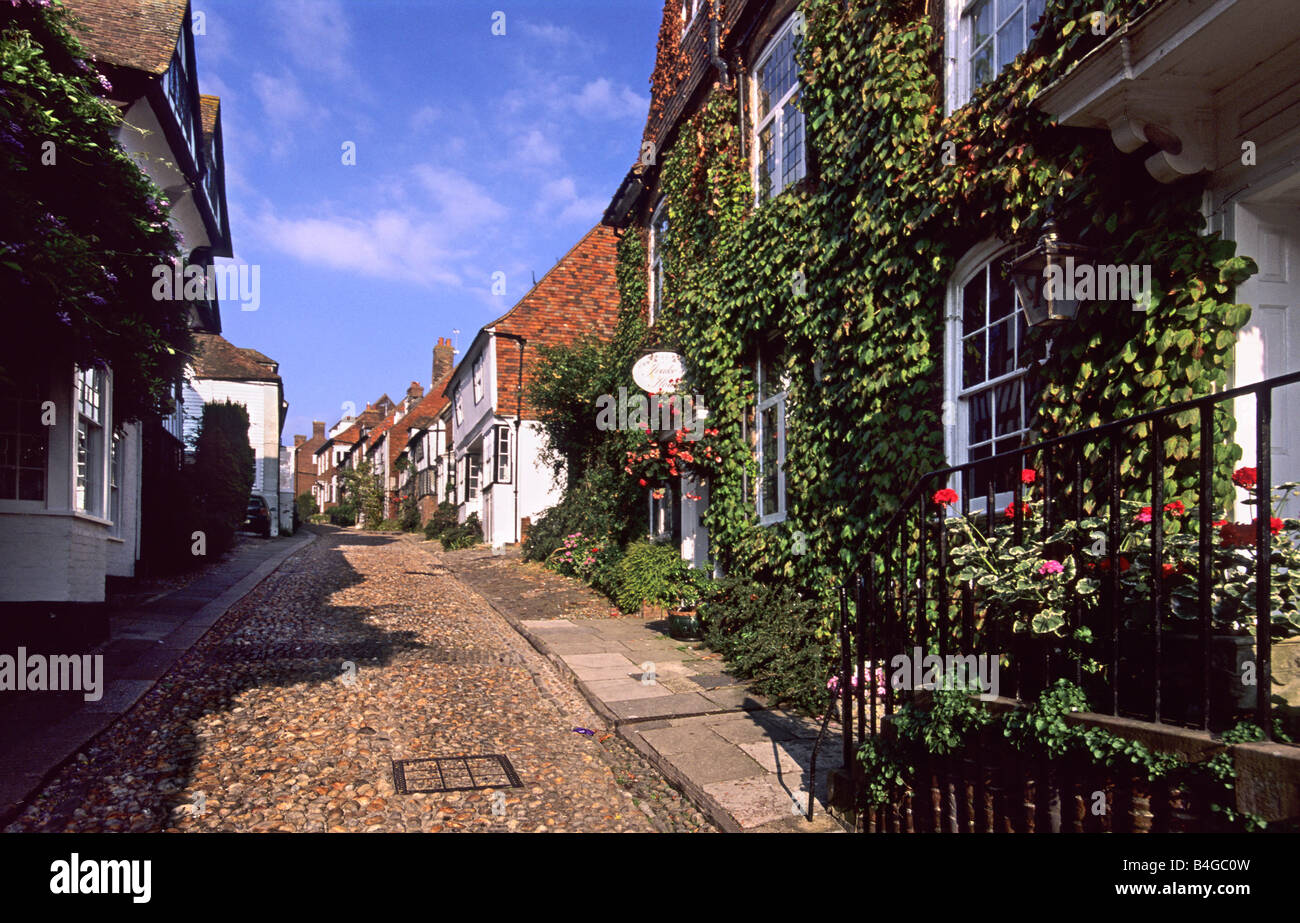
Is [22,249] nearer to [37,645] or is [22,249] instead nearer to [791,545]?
[37,645]

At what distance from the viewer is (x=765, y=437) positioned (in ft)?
33.2

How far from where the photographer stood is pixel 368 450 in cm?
5562

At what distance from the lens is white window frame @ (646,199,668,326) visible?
14031mm

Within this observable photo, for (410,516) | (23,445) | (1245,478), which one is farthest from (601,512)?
(410,516)

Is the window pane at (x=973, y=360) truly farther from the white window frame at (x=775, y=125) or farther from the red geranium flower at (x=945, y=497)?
the white window frame at (x=775, y=125)

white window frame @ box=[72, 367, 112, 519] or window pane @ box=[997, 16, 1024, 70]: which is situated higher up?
window pane @ box=[997, 16, 1024, 70]

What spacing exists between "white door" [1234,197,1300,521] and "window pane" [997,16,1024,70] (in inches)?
88.5

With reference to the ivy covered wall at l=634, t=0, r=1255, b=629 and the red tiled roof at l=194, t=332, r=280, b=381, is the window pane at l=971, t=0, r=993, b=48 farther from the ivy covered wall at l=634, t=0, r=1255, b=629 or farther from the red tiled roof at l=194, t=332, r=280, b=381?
the red tiled roof at l=194, t=332, r=280, b=381

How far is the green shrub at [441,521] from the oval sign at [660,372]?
16.7 meters

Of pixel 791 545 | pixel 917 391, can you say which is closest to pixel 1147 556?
pixel 917 391

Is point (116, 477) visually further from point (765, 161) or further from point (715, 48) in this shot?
point (715, 48)

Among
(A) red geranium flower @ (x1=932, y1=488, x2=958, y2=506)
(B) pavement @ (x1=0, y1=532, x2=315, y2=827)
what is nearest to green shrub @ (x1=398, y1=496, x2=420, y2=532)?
(B) pavement @ (x1=0, y1=532, x2=315, y2=827)
